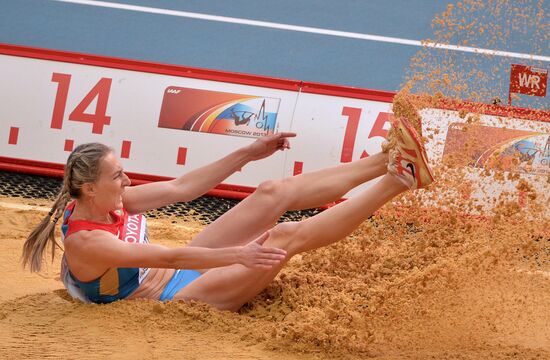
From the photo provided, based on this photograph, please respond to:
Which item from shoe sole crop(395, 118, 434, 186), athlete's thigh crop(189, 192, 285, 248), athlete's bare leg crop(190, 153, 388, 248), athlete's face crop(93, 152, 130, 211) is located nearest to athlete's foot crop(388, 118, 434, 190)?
shoe sole crop(395, 118, 434, 186)

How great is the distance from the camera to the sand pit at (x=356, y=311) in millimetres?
3756

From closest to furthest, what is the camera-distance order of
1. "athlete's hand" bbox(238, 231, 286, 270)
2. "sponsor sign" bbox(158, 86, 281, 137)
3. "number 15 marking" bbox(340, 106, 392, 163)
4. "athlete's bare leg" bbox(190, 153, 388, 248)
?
1. "athlete's hand" bbox(238, 231, 286, 270)
2. "athlete's bare leg" bbox(190, 153, 388, 248)
3. "number 15 marking" bbox(340, 106, 392, 163)
4. "sponsor sign" bbox(158, 86, 281, 137)

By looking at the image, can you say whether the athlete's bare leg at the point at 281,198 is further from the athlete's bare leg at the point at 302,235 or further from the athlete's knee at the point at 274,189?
the athlete's bare leg at the point at 302,235

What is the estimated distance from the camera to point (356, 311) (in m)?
4.15

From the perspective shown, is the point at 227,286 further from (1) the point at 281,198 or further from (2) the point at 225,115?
(2) the point at 225,115

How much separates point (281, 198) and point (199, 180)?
50 centimetres

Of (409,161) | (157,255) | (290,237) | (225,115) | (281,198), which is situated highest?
(409,161)

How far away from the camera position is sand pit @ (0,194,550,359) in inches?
148

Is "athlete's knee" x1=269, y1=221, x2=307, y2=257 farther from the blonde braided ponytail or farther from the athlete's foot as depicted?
the blonde braided ponytail

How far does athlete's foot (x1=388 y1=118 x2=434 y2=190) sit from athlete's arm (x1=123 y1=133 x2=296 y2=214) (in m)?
0.66

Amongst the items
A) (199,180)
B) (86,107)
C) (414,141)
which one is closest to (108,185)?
(199,180)

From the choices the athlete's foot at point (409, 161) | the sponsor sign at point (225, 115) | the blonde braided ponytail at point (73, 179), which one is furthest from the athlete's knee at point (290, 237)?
the sponsor sign at point (225, 115)

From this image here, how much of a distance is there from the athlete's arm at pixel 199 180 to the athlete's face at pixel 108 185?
424 millimetres

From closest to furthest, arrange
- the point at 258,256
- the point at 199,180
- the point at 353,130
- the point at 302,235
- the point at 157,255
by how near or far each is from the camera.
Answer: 1. the point at 258,256
2. the point at 157,255
3. the point at 302,235
4. the point at 199,180
5. the point at 353,130
